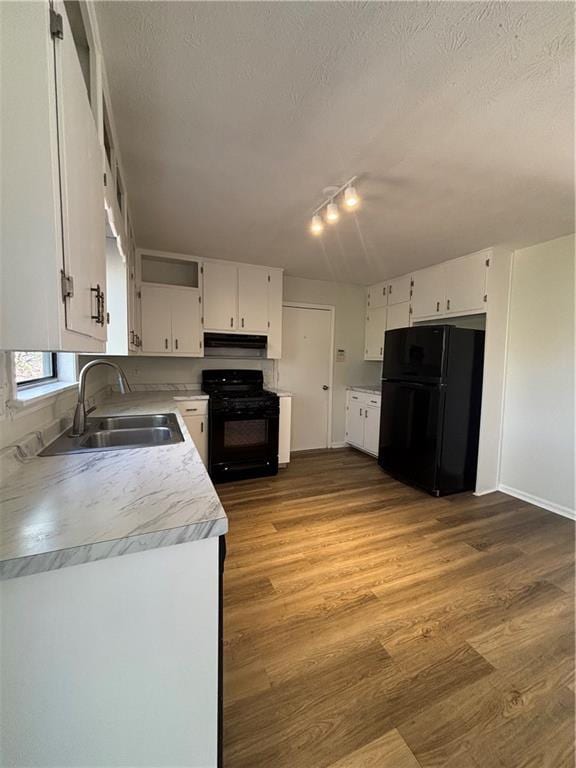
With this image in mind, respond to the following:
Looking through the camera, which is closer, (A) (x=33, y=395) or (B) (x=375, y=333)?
(A) (x=33, y=395)

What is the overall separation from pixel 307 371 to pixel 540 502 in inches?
111

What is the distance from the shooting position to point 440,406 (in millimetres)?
2904

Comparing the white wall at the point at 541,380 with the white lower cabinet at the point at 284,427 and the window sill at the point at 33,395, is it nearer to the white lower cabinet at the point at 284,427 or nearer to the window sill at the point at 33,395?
the white lower cabinet at the point at 284,427

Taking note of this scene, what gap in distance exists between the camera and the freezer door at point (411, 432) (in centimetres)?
296

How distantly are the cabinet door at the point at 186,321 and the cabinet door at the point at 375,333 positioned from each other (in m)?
2.36

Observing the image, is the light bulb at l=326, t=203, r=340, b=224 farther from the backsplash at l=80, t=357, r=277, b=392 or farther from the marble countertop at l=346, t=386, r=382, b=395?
the marble countertop at l=346, t=386, r=382, b=395

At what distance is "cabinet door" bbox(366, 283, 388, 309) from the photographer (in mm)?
4203

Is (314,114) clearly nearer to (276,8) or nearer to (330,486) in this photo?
(276,8)

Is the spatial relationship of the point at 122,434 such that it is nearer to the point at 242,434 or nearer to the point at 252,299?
the point at 242,434

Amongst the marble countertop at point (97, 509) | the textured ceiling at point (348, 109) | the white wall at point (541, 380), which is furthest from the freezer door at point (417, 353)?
the marble countertop at point (97, 509)

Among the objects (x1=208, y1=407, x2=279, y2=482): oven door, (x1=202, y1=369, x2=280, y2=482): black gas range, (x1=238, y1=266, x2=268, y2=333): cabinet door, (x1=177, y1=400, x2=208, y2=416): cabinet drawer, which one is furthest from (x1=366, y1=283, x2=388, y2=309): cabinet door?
(x1=177, y1=400, x2=208, y2=416): cabinet drawer

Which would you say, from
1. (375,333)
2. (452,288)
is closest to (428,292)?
(452,288)

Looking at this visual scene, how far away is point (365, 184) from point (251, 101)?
0.87m

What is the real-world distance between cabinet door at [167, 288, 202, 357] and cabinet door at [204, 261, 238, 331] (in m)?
0.11
